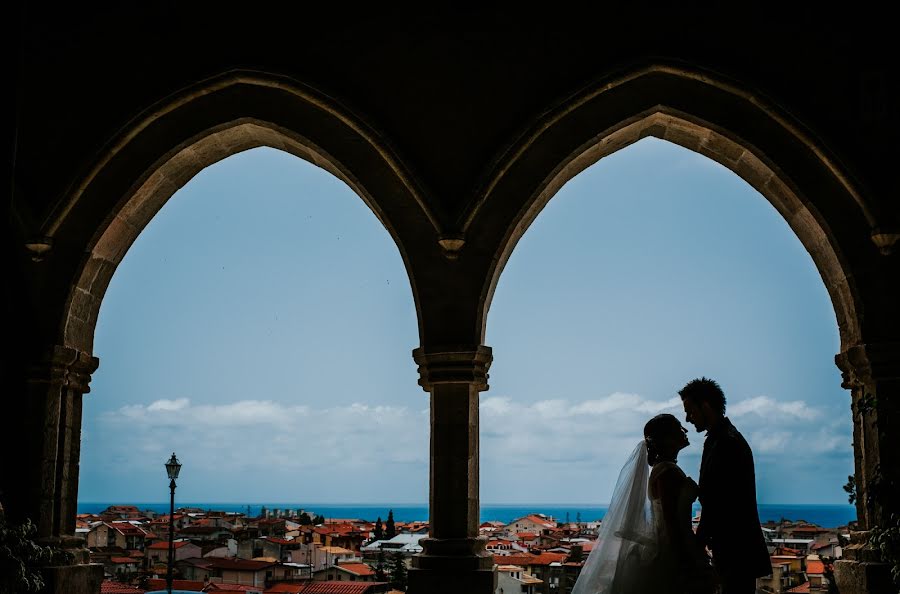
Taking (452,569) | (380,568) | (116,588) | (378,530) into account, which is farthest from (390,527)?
(116,588)

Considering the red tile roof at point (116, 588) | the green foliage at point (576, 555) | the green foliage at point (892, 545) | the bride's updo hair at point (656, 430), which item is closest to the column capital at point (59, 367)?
the red tile roof at point (116, 588)

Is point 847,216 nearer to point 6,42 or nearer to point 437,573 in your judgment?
point 437,573

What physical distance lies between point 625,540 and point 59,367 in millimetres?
2924

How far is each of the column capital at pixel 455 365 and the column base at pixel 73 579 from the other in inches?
74.7

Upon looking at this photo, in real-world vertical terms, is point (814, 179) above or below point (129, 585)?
above

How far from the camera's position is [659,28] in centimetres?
496

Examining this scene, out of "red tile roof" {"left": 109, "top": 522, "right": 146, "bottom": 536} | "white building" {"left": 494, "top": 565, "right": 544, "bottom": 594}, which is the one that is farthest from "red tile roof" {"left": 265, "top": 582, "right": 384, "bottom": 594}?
"red tile roof" {"left": 109, "top": 522, "right": 146, "bottom": 536}

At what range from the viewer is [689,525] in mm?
3631

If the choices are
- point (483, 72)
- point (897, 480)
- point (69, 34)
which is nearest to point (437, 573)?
point (897, 480)

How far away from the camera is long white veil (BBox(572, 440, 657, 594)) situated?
3637 mm

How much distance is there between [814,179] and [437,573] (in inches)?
96.4

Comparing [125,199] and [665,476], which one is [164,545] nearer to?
[125,199]

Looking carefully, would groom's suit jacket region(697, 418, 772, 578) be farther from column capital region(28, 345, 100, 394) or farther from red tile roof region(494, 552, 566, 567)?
column capital region(28, 345, 100, 394)

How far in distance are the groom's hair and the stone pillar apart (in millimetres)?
1258
